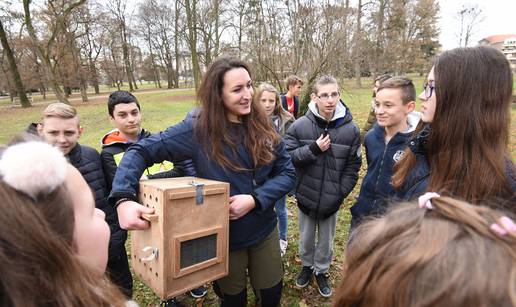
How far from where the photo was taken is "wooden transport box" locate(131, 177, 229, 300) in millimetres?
1597

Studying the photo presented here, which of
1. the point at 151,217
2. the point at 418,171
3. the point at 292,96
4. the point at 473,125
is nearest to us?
the point at 473,125

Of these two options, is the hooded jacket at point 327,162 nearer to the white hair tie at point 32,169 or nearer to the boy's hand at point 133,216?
the boy's hand at point 133,216

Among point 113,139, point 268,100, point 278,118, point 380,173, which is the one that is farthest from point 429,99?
point 278,118

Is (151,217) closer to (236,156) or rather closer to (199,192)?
(199,192)

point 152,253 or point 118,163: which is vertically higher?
point 118,163

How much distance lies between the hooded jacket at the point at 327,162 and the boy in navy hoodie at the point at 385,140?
0.23m

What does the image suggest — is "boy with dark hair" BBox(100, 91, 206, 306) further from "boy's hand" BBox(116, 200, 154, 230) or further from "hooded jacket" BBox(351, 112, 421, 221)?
"hooded jacket" BBox(351, 112, 421, 221)

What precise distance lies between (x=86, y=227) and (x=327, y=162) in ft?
7.50

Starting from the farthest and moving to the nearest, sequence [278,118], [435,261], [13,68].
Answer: [13,68] < [278,118] < [435,261]

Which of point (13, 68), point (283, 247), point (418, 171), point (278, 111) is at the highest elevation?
point (13, 68)

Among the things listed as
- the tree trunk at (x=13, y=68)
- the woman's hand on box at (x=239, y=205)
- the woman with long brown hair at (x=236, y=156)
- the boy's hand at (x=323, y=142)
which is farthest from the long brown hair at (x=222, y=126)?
the tree trunk at (x=13, y=68)

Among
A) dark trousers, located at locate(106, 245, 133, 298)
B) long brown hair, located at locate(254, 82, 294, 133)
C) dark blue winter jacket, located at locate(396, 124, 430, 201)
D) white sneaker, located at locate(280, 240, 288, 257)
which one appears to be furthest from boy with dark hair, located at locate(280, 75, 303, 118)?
dark blue winter jacket, located at locate(396, 124, 430, 201)

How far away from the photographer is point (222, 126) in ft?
6.71

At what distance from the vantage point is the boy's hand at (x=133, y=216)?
1644 mm
